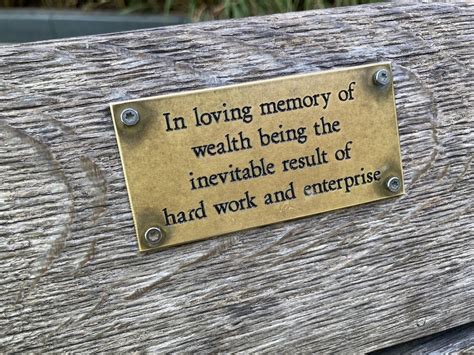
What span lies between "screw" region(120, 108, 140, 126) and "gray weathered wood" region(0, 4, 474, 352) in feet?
0.08

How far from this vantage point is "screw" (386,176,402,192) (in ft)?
2.78

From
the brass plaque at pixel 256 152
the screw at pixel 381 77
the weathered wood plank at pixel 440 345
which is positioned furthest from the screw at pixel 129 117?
the weathered wood plank at pixel 440 345

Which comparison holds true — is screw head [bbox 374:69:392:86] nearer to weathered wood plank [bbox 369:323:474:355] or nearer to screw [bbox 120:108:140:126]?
screw [bbox 120:108:140:126]

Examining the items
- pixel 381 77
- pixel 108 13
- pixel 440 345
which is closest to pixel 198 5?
pixel 108 13

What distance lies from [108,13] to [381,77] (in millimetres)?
927

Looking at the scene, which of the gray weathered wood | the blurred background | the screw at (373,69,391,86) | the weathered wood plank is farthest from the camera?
the blurred background

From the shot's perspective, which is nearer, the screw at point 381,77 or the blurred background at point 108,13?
the screw at point 381,77

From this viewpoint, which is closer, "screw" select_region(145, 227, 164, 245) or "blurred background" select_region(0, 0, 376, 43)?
"screw" select_region(145, 227, 164, 245)

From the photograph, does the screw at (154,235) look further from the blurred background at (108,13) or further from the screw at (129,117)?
the blurred background at (108,13)

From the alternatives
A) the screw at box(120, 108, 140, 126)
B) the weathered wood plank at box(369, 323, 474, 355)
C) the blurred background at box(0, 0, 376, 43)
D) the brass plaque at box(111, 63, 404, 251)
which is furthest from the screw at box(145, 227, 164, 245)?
the blurred background at box(0, 0, 376, 43)

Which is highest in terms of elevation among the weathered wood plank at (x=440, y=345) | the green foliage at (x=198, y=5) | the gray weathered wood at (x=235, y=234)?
the green foliage at (x=198, y=5)

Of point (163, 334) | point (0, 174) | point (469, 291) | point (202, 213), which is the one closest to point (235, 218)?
point (202, 213)

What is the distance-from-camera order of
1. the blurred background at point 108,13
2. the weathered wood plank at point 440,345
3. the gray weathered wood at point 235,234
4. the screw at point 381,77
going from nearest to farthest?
the gray weathered wood at point 235,234 < the screw at point 381,77 < the weathered wood plank at point 440,345 < the blurred background at point 108,13

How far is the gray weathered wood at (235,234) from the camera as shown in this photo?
708mm
